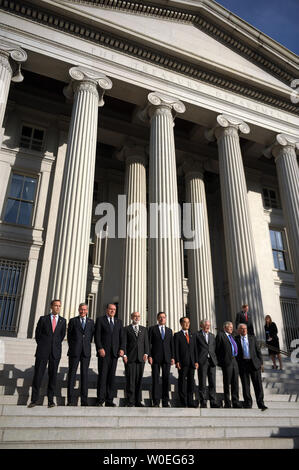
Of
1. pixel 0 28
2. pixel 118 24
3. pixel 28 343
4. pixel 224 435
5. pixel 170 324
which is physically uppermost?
pixel 118 24

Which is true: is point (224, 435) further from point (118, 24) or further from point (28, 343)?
point (118, 24)

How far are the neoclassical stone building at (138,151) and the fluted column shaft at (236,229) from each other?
5cm

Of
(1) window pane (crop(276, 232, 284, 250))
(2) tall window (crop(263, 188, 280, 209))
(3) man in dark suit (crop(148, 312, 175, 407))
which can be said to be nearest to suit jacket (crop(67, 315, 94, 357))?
(3) man in dark suit (crop(148, 312, 175, 407))

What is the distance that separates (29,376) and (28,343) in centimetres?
193

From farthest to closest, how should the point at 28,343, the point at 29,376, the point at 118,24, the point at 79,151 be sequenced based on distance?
the point at 118,24, the point at 79,151, the point at 28,343, the point at 29,376

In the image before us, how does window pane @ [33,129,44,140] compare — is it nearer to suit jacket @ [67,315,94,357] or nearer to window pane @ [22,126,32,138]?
window pane @ [22,126,32,138]

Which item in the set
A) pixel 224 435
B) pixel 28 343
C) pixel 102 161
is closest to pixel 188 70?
pixel 102 161

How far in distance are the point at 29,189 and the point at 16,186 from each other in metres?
0.53

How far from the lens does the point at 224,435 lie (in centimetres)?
519

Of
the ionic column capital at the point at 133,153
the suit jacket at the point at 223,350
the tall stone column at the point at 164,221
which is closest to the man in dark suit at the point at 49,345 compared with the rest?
the suit jacket at the point at 223,350

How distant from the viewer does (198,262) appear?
16.3 metres

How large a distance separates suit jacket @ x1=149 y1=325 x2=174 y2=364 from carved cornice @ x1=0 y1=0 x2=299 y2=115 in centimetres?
1218

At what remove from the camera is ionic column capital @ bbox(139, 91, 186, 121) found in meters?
14.5
